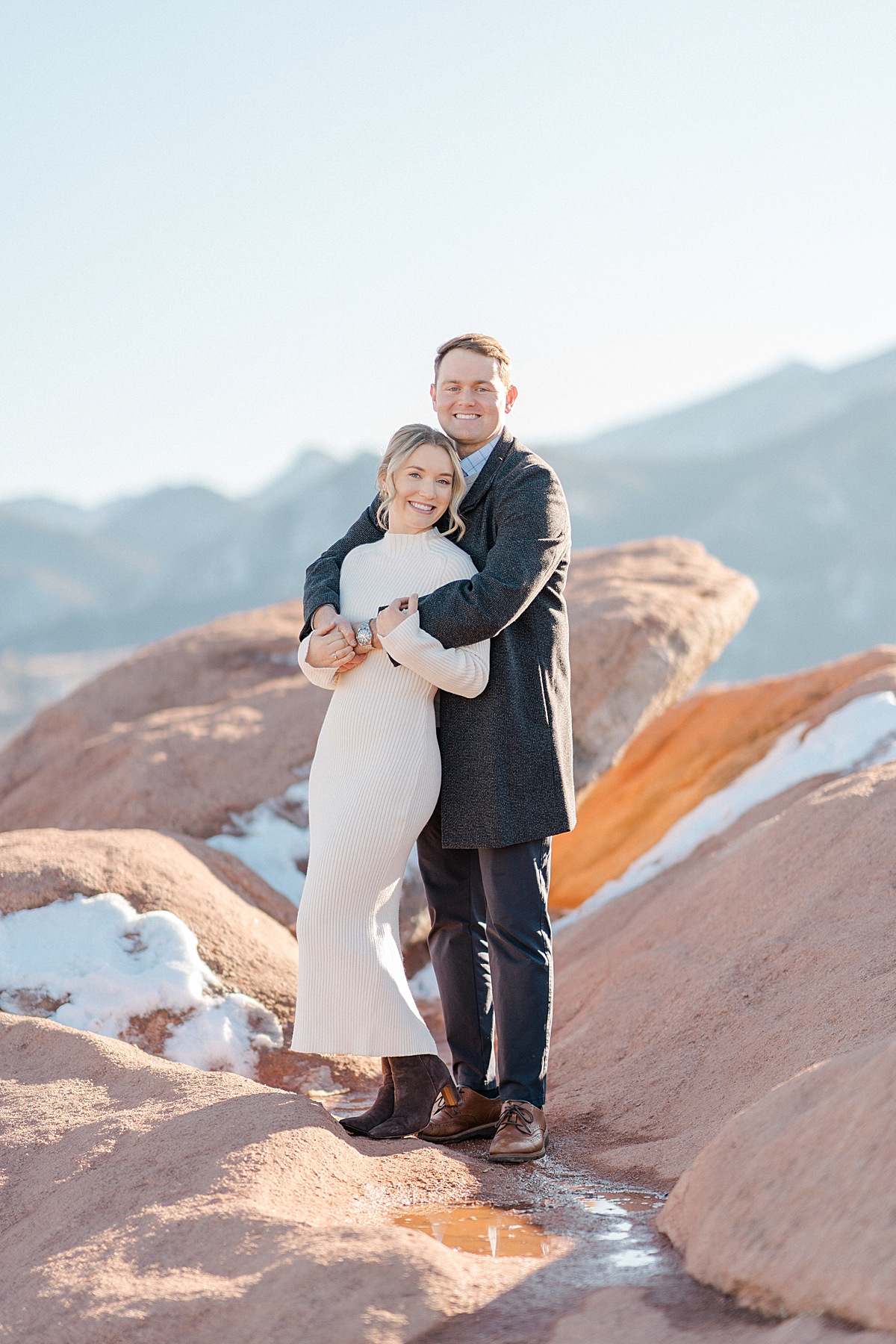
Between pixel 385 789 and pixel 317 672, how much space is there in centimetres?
33

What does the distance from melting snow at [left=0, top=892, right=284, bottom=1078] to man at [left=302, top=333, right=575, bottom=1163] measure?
38.5 inches

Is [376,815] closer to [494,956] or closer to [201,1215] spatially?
[494,956]

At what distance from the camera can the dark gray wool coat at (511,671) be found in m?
2.71

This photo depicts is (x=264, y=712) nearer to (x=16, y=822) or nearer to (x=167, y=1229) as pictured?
(x=16, y=822)

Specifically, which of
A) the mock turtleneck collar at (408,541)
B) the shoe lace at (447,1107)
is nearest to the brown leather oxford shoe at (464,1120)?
the shoe lace at (447,1107)

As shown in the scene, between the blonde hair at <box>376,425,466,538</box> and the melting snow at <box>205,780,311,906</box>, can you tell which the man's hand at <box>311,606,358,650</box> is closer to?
the blonde hair at <box>376,425,466,538</box>

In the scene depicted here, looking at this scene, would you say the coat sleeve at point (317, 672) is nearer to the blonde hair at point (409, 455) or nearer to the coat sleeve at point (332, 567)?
the coat sleeve at point (332, 567)

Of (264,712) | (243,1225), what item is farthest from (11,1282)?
(264,712)

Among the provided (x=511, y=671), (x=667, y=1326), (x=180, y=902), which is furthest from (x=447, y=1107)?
(x=180, y=902)

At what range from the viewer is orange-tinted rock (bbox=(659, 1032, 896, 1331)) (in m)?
1.69

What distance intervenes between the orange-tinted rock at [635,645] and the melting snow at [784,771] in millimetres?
510

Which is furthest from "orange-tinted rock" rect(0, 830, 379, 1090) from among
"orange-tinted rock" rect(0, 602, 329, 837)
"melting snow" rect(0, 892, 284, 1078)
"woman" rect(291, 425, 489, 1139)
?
"woman" rect(291, 425, 489, 1139)

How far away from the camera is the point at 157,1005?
11.9 feet

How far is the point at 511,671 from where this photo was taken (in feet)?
9.25
